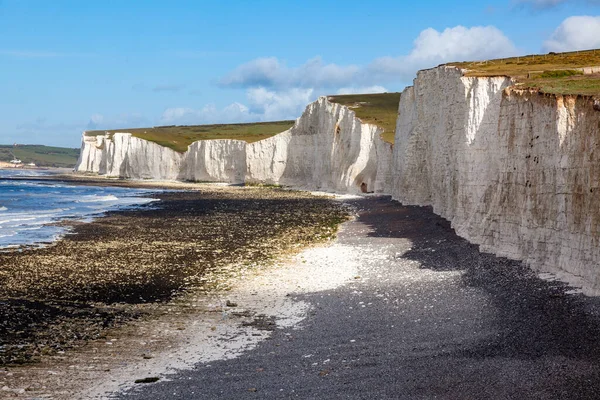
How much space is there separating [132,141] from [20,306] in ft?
376

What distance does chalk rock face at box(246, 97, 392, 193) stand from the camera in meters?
66.7

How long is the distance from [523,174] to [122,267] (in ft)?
41.8

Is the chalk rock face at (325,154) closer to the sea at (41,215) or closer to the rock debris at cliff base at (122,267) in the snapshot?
the sea at (41,215)

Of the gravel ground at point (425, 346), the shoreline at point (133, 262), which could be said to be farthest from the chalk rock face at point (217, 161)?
the gravel ground at point (425, 346)

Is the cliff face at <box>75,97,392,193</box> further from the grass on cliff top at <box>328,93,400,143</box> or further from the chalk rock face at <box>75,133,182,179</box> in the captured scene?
the grass on cliff top at <box>328,93,400,143</box>

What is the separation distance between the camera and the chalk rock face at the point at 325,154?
66688 mm

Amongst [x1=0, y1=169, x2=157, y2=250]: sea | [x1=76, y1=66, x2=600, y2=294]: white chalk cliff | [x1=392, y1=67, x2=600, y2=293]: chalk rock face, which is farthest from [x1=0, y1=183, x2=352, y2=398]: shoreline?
[x1=392, y1=67, x2=600, y2=293]: chalk rock face

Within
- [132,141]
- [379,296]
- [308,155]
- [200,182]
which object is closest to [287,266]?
[379,296]

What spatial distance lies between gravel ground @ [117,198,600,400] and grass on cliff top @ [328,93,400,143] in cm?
4460

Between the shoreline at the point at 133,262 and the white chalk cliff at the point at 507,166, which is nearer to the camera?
the shoreline at the point at 133,262

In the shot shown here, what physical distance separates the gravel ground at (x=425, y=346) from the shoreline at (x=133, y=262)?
2.78 m

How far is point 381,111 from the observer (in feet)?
283

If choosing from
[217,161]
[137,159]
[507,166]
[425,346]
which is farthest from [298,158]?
[425,346]

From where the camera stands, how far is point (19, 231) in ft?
112
